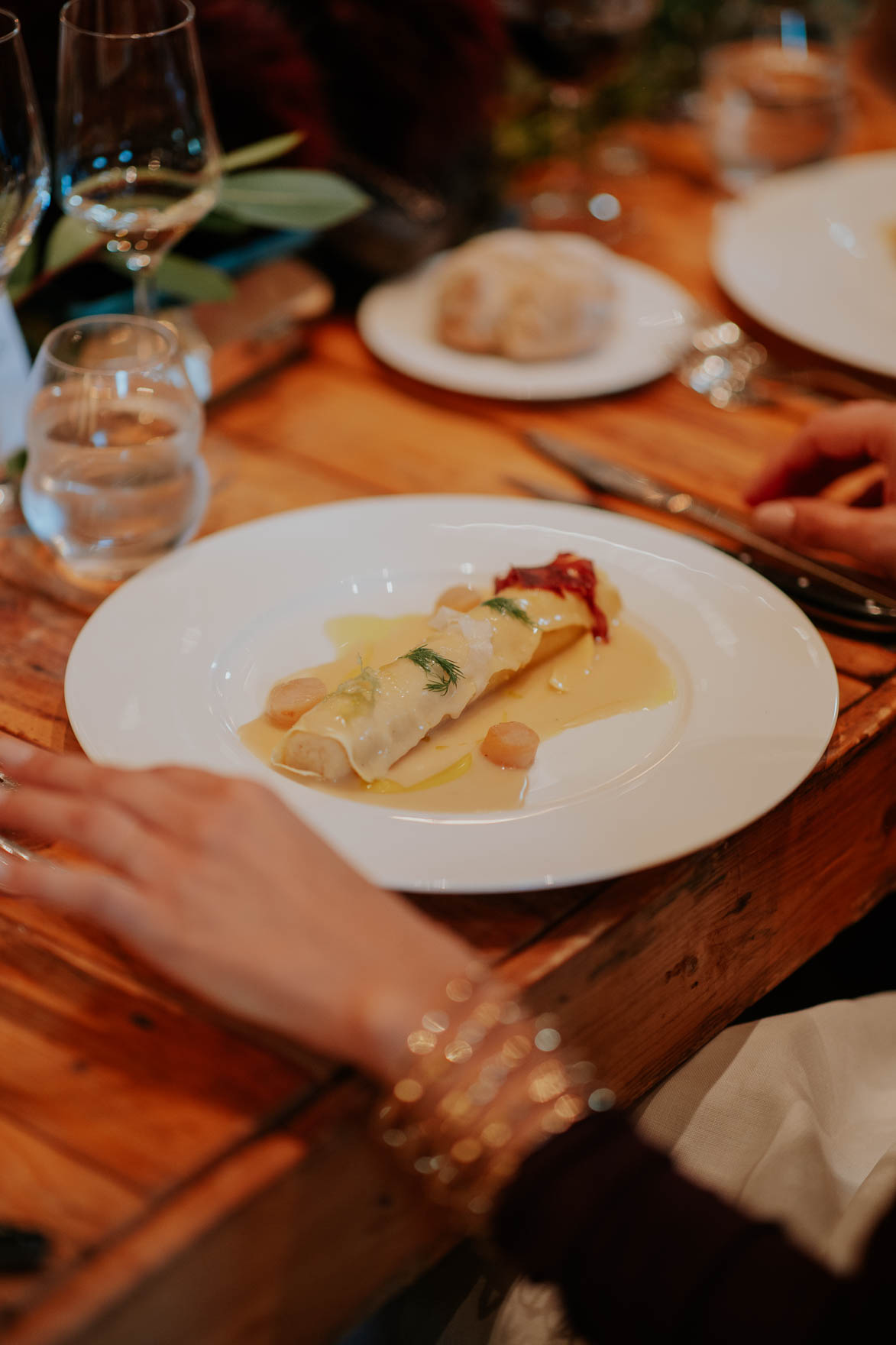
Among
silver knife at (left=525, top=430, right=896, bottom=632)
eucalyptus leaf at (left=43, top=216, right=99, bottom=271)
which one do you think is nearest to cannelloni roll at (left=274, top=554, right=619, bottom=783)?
silver knife at (left=525, top=430, right=896, bottom=632)

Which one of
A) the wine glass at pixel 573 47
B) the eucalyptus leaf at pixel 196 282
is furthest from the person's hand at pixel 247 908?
the wine glass at pixel 573 47

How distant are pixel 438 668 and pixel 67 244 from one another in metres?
0.68

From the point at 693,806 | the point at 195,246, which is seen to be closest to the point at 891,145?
the point at 195,246

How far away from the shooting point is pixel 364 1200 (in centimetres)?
72

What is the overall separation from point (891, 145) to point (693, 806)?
6.46 feet

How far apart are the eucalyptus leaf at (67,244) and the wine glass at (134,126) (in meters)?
0.05

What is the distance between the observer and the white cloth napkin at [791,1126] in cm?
87

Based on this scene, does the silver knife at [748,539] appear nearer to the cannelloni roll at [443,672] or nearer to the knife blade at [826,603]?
the knife blade at [826,603]

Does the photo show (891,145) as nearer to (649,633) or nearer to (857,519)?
(857,519)

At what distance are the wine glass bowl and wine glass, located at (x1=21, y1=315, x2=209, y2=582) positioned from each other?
4.1 inches

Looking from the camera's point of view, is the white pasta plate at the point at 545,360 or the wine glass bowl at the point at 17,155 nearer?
the wine glass bowl at the point at 17,155

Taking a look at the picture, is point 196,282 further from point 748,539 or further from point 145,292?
point 748,539

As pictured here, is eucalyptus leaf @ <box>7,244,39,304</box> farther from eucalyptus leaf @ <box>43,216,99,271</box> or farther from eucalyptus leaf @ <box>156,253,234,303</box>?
eucalyptus leaf @ <box>156,253,234,303</box>

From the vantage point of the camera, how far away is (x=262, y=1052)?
2.35ft
